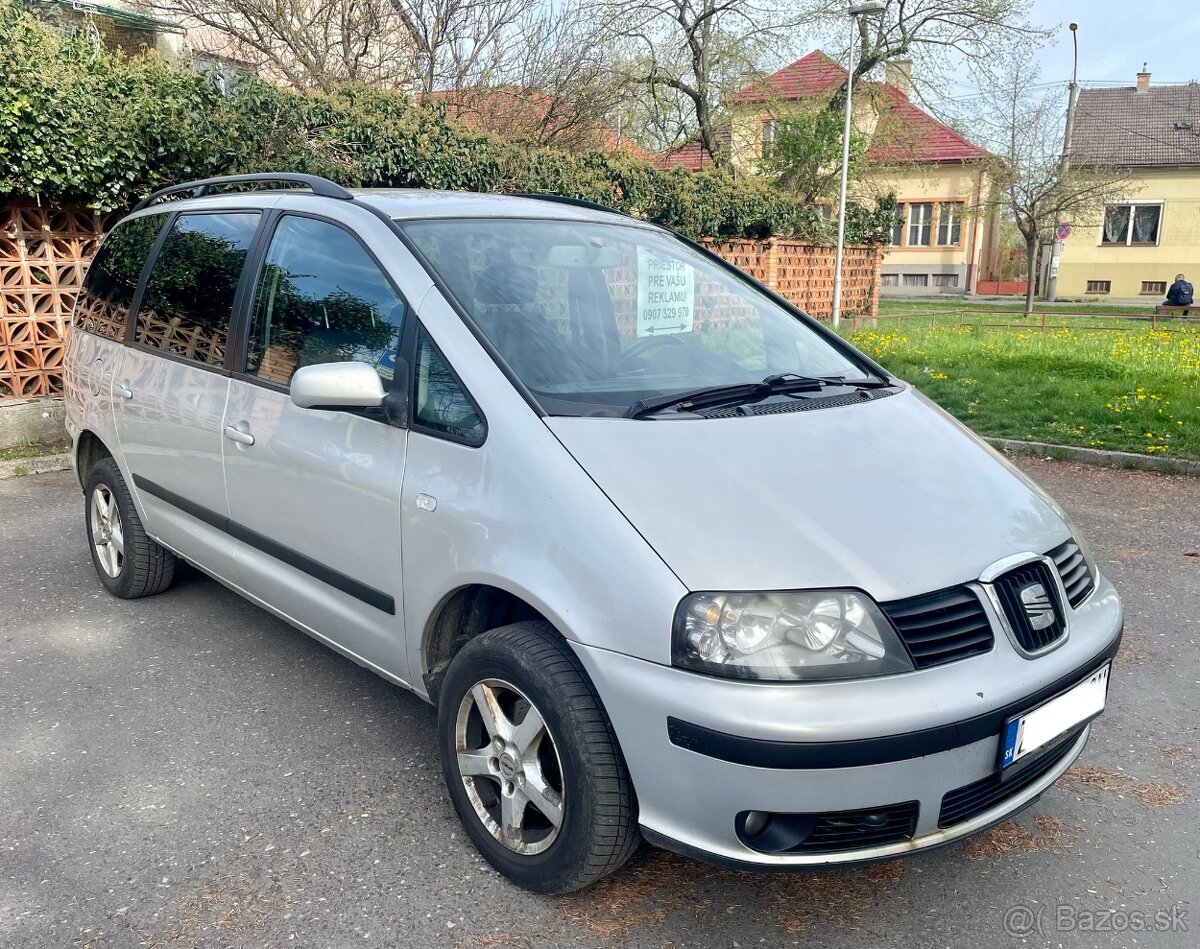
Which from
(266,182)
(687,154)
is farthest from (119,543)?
(687,154)

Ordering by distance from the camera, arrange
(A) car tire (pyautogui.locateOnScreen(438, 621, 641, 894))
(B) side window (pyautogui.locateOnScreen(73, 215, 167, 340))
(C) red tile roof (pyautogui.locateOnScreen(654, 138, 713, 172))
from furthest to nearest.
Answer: (C) red tile roof (pyautogui.locateOnScreen(654, 138, 713, 172))
(B) side window (pyautogui.locateOnScreen(73, 215, 167, 340))
(A) car tire (pyautogui.locateOnScreen(438, 621, 641, 894))

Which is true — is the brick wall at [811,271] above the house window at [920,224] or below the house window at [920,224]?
below

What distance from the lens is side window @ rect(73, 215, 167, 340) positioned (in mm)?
4227

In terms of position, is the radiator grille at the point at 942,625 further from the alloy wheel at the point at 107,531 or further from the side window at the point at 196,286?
the alloy wheel at the point at 107,531

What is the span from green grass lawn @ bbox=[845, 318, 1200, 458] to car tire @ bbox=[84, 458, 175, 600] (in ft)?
20.9

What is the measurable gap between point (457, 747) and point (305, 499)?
37.4 inches

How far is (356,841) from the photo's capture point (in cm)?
274

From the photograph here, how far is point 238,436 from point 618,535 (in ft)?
5.66

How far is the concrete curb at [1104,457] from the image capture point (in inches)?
272

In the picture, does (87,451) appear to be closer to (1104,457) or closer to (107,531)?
(107,531)

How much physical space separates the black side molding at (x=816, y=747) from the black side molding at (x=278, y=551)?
1.10 m

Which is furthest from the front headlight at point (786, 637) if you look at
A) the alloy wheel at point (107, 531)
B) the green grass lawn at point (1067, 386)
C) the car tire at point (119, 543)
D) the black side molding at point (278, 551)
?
the green grass lawn at point (1067, 386)

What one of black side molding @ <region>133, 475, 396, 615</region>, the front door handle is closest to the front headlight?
black side molding @ <region>133, 475, 396, 615</region>

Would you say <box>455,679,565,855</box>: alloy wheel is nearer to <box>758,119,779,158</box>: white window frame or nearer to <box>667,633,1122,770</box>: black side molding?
<box>667,633,1122,770</box>: black side molding
